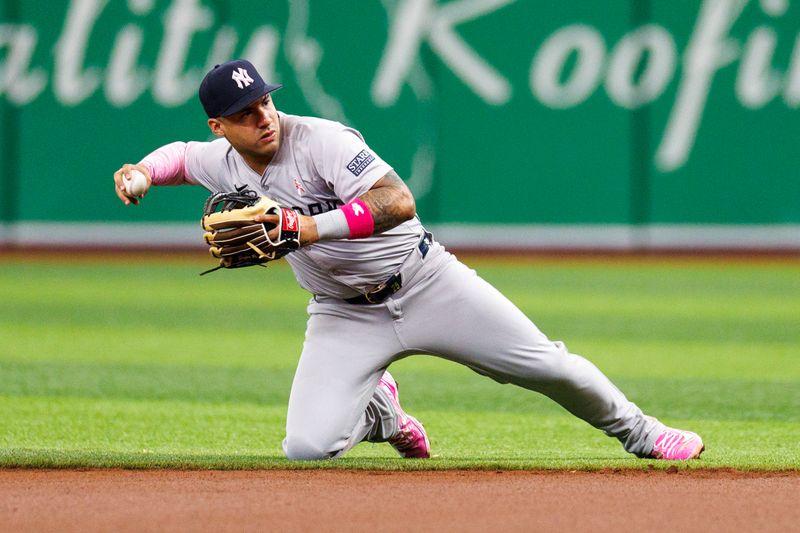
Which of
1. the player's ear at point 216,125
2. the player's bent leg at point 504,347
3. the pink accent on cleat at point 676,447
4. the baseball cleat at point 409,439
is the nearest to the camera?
the player's ear at point 216,125

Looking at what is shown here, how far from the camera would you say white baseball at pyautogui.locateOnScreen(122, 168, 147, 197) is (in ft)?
16.7

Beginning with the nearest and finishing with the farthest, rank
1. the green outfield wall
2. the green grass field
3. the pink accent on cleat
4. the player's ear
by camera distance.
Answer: the player's ear
the pink accent on cleat
the green grass field
the green outfield wall

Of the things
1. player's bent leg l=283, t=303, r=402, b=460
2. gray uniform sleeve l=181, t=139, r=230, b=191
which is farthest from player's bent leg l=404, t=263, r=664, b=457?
gray uniform sleeve l=181, t=139, r=230, b=191

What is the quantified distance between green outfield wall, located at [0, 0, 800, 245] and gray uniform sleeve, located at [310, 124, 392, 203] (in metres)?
11.3

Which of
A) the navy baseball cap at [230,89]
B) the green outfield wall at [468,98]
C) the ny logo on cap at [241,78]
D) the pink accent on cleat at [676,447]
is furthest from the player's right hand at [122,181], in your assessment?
the green outfield wall at [468,98]

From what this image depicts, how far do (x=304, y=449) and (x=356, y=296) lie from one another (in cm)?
A: 63

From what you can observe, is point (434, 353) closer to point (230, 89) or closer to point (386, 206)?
point (386, 206)

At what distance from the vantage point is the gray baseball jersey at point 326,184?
5.00 m

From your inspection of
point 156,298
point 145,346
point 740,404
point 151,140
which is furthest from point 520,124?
point 740,404

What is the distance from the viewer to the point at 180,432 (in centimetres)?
622

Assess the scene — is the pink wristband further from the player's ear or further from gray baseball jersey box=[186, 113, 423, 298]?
Answer: the player's ear

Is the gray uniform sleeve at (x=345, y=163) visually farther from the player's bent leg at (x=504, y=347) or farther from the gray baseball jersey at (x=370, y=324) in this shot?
the player's bent leg at (x=504, y=347)

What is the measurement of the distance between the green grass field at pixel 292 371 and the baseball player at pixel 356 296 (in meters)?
0.18

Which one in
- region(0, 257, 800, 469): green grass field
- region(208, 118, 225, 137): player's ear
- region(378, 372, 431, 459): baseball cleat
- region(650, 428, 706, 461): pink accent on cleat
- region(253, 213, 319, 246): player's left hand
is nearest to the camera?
region(253, 213, 319, 246): player's left hand
